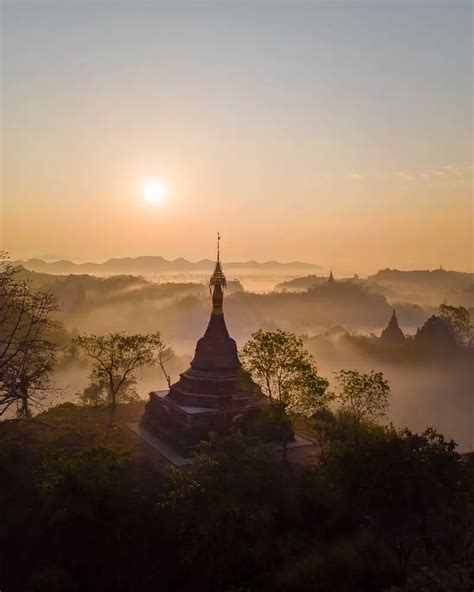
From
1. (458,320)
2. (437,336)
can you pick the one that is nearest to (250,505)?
(437,336)

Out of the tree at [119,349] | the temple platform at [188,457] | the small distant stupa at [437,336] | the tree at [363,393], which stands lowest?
the temple platform at [188,457]

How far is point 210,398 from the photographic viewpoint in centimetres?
3938

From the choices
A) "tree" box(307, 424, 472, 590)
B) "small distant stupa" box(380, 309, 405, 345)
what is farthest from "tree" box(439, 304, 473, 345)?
"tree" box(307, 424, 472, 590)

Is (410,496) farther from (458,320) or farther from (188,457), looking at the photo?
(458,320)

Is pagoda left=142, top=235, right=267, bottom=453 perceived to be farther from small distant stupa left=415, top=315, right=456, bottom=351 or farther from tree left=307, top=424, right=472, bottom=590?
small distant stupa left=415, top=315, right=456, bottom=351

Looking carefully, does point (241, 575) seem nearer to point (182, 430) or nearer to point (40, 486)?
point (40, 486)

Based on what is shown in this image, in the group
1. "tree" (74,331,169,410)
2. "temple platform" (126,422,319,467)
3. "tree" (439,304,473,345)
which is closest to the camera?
"temple platform" (126,422,319,467)

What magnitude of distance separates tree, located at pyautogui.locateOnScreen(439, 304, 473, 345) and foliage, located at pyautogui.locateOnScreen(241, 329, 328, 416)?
62511mm

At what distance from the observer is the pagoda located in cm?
3781

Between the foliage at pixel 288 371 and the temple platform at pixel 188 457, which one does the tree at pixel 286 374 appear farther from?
the temple platform at pixel 188 457

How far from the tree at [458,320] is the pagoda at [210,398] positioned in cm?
5917

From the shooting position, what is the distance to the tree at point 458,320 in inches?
3499

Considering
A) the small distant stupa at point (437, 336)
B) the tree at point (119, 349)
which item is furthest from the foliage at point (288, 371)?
the small distant stupa at point (437, 336)

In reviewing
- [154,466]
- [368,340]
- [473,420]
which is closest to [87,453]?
[154,466]
